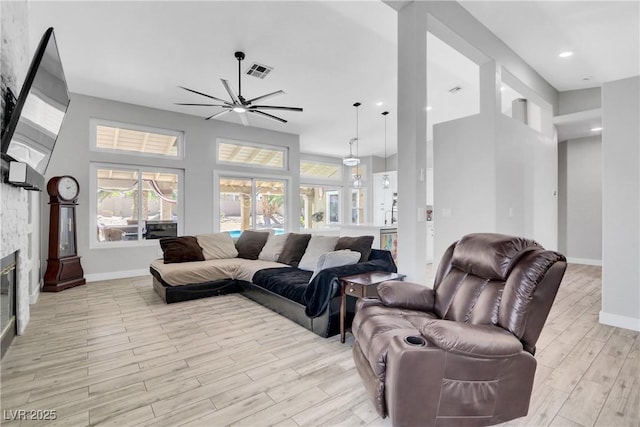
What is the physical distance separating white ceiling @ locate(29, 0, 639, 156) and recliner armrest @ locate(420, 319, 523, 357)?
334 cm

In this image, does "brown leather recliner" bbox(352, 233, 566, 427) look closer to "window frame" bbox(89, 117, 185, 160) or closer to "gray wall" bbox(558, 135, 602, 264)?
"window frame" bbox(89, 117, 185, 160)

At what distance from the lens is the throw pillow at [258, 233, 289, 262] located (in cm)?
452

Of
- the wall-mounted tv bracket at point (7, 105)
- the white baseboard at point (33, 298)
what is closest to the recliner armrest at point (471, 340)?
the wall-mounted tv bracket at point (7, 105)

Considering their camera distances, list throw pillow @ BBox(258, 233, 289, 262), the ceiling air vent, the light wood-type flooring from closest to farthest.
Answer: the light wood-type flooring, the ceiling air vent, throw pillow @ BBox(258, 233, 289, 262)

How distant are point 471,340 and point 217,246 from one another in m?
4.11

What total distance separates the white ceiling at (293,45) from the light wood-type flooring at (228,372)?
3.29 meters

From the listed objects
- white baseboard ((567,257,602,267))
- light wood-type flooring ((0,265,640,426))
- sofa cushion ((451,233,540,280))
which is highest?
sofa cushion ((451,233,540,280))

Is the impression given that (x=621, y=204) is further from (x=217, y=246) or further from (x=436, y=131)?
(x=217, y=246)

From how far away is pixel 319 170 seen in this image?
9969mm

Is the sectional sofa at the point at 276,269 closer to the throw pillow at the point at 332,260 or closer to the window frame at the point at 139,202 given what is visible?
the throw pillow at the point at 332,260

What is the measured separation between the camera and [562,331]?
2.95 m

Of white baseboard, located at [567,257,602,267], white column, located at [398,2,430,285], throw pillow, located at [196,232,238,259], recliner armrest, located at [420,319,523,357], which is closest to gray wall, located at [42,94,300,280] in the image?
throw pillow, located at [196,232,238,259]

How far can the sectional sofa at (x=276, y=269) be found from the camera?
9.60 ft

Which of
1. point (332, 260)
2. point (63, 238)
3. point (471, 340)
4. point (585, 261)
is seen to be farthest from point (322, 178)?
point (471, 340)
